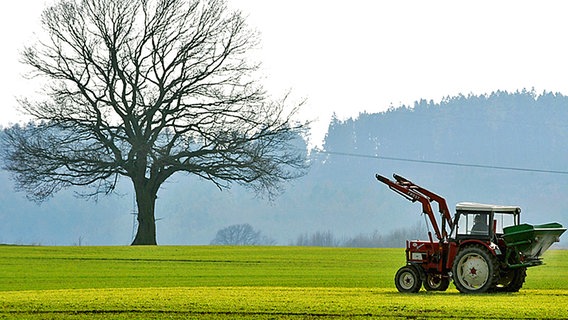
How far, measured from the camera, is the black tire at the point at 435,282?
2550cm

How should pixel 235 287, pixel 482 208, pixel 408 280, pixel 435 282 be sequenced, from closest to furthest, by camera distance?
pixel 482 208 → pixel 408 280 → pixel 435 282 → pixel 235 287

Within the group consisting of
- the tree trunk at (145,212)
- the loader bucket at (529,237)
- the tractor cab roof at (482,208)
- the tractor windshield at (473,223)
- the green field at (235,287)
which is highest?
the tree trunk at (145,212)

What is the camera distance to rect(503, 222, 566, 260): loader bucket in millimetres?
24250

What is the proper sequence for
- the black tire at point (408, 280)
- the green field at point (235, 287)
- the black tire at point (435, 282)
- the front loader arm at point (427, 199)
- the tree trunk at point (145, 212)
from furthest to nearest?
the tree trunk at point (145, 212)
the black tire at point (435, 282)
the black tire at point (408, 280)
the front loader arm at point (427, 199)
the green field at point (235, 287)

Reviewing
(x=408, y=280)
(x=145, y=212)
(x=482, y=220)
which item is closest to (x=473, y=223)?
(x=482, y=220)

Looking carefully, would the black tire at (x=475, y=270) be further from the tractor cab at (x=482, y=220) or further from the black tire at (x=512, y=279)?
the black tire at (x=512, y=279)

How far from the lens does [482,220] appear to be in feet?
81.8

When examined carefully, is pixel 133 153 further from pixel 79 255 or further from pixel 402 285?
pixel 402 285

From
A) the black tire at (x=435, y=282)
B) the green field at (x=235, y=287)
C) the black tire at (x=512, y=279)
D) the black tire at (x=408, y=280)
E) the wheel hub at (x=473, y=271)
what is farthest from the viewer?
the black tire at (x=435, y=282)

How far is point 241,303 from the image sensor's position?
2105 centimetres

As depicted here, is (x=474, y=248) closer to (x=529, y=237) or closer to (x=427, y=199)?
(x=529, y=237)

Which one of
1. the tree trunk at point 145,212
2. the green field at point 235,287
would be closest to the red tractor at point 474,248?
the green field at point 235,287

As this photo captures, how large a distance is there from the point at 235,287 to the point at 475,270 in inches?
245

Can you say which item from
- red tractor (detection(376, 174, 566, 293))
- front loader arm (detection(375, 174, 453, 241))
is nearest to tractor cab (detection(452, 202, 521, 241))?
red tractor (detection(376, 174, 566, 293))
